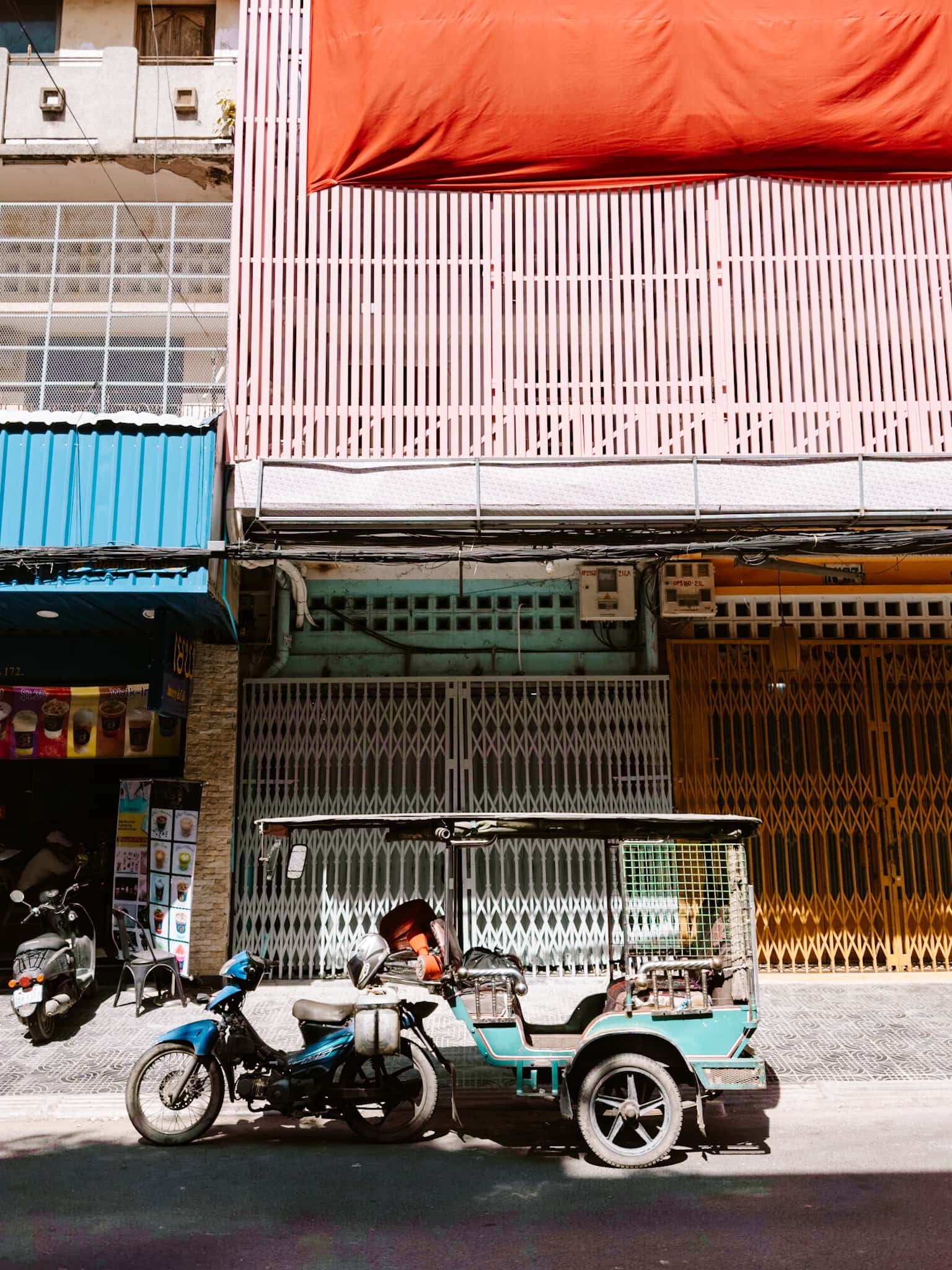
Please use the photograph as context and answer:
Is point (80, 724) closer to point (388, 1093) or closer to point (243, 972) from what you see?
point (243, 972)

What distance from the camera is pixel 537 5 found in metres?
10.6

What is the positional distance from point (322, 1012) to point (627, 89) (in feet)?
30.9

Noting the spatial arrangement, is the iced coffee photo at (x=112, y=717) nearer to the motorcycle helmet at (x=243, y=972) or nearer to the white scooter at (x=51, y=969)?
the white scooter at (x=51, y=969)

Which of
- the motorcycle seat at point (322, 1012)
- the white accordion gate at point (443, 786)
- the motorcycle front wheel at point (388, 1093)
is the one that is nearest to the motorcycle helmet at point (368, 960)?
the motorcycle seat at point (322, 1012)

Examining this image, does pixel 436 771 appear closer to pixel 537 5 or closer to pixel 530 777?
pixel 530 777

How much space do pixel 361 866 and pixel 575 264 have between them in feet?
22.0

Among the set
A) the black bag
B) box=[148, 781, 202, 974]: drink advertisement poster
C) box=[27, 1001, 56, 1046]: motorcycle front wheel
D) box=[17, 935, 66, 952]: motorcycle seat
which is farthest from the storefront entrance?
the black bag

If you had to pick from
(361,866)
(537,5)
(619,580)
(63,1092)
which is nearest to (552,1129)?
(63,1092)

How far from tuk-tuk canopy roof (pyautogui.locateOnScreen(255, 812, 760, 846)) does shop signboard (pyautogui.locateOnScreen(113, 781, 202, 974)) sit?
4.33 metres

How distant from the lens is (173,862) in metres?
10.5

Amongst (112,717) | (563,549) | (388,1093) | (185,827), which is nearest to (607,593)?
(563,549)

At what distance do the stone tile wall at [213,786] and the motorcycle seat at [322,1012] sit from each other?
4.34 meters

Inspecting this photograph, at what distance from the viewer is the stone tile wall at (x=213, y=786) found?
10781mm

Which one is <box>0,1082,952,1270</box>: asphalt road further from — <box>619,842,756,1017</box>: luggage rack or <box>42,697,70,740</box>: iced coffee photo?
<box>42,697,70,740</box>: iced coffee photo
